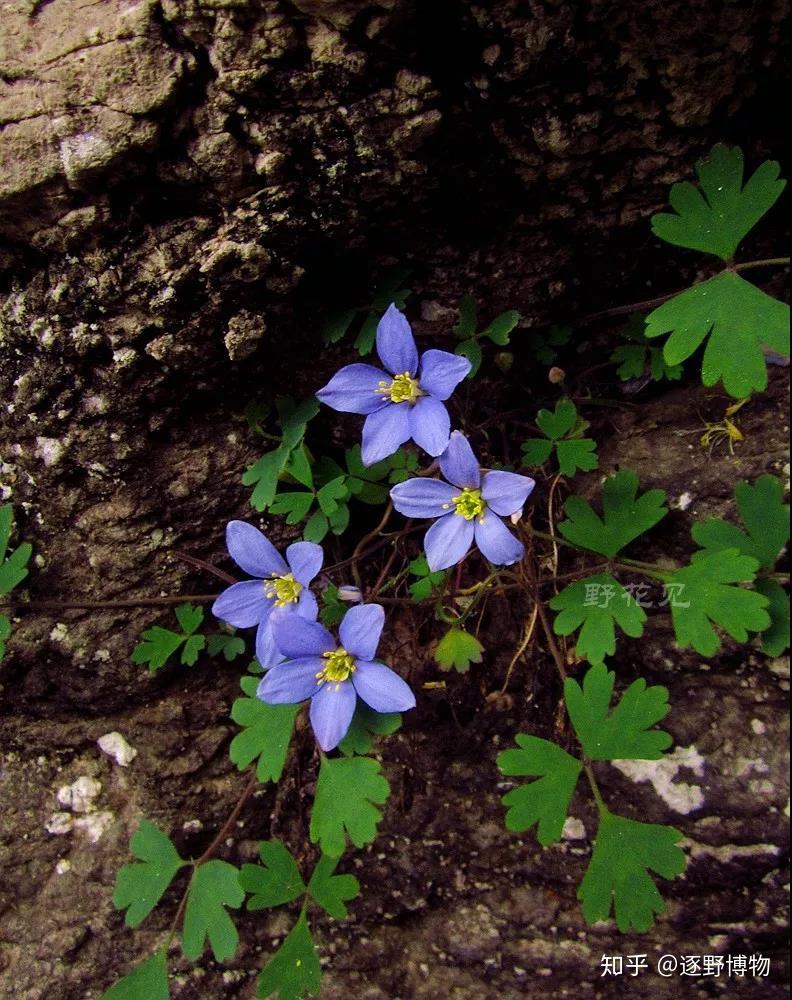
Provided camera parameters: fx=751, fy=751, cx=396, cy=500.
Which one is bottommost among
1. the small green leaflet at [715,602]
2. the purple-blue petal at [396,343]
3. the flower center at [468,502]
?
the small green leaflet at [715,602]

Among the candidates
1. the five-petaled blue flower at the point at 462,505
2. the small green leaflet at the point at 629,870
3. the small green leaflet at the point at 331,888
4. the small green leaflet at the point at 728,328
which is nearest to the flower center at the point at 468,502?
the five-petaled blue flower at the point at 462,505

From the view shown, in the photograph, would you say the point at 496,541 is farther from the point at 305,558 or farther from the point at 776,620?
the point at 776,620

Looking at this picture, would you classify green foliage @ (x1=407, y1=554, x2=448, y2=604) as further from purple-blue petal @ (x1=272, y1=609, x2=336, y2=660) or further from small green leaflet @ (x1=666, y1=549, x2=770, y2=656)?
small green leaflet @ (x1=666, y1=549, x2=770, y2=656)

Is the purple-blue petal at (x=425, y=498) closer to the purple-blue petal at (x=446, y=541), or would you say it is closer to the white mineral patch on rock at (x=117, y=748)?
the purple-blue petal at (x=446, y=541)

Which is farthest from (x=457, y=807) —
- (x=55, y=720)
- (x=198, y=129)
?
(x=198, y=129)

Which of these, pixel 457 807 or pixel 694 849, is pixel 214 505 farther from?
pixel 694 849

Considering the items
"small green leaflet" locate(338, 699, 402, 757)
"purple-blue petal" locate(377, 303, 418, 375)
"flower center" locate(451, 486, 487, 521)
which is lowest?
"small green leaflet" locate(338, 699, 402, 757)

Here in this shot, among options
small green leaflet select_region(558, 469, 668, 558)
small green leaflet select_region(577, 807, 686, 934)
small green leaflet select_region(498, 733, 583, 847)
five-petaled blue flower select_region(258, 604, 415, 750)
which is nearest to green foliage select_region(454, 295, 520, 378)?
small green leaflet select_region(558, 469, 668, 558)
